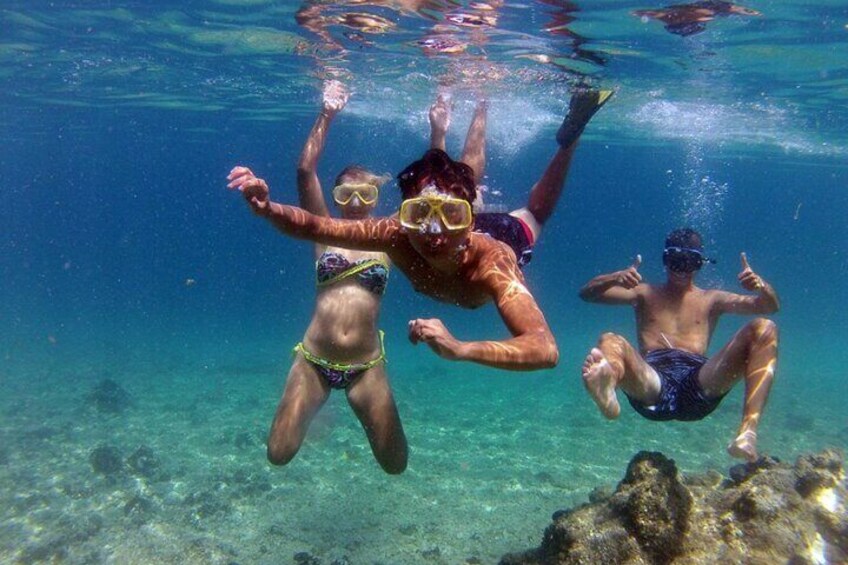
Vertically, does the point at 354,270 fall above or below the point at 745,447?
above

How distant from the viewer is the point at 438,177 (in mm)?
4820

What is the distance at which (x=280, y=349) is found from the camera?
37.0 m

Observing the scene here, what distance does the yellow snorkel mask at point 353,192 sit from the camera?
7.10 metres

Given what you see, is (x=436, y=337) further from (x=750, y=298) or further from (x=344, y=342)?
(x=750, y=298)

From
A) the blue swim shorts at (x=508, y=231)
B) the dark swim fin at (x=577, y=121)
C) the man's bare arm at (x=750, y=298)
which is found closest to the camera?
the man's bare arm at (x=750, y=298)

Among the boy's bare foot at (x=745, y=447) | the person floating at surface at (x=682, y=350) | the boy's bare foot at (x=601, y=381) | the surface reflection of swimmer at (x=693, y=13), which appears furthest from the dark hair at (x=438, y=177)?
the surface reflection of swimmer at (x=693, y=13)

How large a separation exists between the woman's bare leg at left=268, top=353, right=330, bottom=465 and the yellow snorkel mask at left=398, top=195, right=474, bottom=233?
11.7 feet

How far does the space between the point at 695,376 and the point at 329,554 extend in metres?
6.36

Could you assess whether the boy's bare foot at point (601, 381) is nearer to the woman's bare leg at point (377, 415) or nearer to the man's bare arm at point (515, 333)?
the man's bare arm at point (515, 333)

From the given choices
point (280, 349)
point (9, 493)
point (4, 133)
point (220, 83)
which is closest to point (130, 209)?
point (4, 133)

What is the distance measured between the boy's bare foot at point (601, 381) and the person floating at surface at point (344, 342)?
10.1 feet

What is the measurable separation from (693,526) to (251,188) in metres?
4.68

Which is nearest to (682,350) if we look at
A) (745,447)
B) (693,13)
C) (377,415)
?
(745,447)

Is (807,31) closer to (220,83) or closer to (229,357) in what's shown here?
(220,83)
